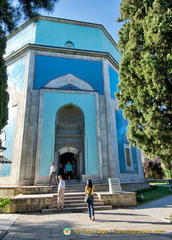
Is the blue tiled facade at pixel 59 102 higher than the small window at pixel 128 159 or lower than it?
higher

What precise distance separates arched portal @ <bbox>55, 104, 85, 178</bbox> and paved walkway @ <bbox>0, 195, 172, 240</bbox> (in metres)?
7.02

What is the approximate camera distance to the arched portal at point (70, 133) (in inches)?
521

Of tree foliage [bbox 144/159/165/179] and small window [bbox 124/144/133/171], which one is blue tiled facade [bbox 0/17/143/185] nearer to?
small window [bbox 124/144/133/171]

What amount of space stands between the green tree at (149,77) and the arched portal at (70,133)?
6164 millimetres

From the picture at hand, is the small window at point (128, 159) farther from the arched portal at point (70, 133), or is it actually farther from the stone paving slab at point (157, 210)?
the stone paving slab at point (157, 210)

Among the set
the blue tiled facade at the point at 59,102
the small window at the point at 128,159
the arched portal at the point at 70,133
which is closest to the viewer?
the blue tiled facade at the point at 59,102

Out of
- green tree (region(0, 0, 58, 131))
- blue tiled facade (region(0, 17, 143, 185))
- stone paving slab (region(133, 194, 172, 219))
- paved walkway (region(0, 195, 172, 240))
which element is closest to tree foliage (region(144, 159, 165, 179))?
blue tiled facade (region(0, 17, 143, 185))

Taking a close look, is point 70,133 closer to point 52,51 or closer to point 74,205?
point 74,205

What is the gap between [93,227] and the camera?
194 inches

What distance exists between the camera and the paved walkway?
430 centimetres

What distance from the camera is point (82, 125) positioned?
530 inches

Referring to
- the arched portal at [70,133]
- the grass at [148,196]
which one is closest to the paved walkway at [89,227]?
the grass at [148,196]

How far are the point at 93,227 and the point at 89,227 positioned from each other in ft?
0.39

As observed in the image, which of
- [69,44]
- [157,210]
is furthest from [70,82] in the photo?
[157,210]
